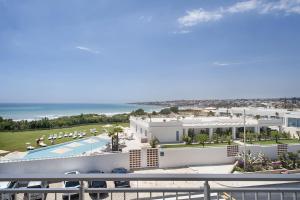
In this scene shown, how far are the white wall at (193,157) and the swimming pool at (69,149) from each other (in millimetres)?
6856

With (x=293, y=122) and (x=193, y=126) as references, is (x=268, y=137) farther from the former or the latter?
(x=293, y=122)

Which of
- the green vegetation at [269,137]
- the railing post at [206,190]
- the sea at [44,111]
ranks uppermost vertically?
the railing post at [206,190]

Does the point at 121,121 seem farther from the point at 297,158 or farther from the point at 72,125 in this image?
the point at 297,158

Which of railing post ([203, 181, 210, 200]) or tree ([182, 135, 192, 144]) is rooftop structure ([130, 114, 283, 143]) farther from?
railing post ([203, 181, 210, 200])

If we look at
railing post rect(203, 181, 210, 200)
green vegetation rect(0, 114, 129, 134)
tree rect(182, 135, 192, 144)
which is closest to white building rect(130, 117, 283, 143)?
tree rect(182, 135, 192, 144)

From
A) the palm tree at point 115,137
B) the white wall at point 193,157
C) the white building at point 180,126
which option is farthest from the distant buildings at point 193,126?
the white wall at point 193,157

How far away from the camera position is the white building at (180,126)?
990 inches

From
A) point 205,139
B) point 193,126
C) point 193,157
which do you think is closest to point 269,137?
point 193,126

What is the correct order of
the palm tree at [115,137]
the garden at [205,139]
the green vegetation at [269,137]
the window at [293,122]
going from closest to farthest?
1. the palm tree at [115,137]
2. the garden at [205,139]
3. the green vegetation at [269,137]
4. the window at [293,122]

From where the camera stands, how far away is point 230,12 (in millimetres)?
17328

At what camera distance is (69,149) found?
22.8 meters

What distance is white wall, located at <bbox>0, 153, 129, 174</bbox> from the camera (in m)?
16.1

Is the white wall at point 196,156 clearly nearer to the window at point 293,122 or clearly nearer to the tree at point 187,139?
the tree at point 187,139

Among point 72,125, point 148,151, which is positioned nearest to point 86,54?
point 72,125
